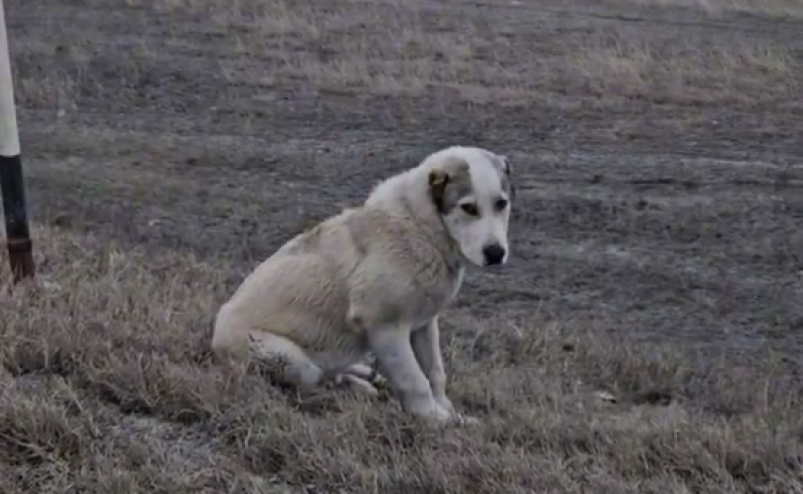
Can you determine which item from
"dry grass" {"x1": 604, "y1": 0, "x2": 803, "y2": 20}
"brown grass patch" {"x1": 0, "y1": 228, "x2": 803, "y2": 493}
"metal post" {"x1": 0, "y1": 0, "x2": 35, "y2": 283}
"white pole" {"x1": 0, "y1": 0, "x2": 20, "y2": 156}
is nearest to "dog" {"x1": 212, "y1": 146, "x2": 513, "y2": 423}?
"brown grass patch" {"x1": 0, "y1": 228, "x2": 803, "y2": 493}

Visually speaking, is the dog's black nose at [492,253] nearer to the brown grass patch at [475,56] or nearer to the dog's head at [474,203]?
the dog's head at [474,203]

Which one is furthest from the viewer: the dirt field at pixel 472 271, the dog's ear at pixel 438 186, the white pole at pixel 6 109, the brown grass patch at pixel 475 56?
the brown grass patch at pixel 475 56

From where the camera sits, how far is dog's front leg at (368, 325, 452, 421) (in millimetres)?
5770

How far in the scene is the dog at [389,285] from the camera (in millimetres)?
5812

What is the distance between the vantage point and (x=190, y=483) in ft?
14.8

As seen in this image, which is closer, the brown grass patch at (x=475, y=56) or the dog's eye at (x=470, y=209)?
the dog's eye at (x=470, y=209)

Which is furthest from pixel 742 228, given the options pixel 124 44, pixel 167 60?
pixel 124 44

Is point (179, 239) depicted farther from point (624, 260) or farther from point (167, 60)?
point (167, 60)

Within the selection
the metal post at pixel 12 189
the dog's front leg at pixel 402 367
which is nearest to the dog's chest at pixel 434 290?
the dog's front leg at pixel 402 367

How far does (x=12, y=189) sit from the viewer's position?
7012mm

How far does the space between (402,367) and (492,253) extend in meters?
0.60

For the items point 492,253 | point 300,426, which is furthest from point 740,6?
Result: point 300,426

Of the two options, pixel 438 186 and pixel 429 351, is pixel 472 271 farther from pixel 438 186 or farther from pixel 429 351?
pixel 438 186

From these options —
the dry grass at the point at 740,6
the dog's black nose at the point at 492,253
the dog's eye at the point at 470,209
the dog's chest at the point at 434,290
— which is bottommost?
the dry grass at the point at 740,6
